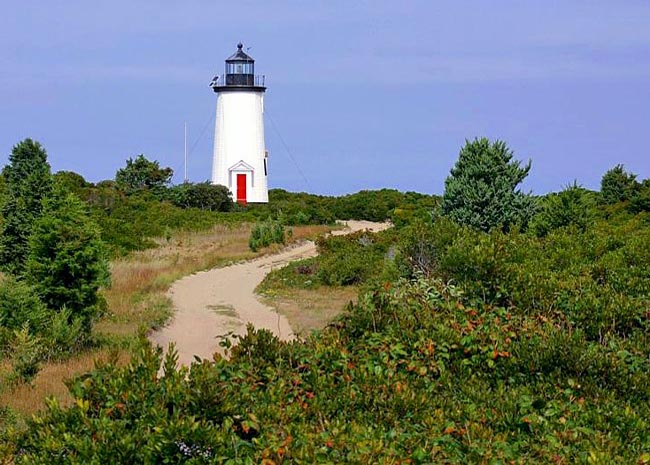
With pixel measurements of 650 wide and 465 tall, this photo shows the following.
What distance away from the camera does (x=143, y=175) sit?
4988 cm

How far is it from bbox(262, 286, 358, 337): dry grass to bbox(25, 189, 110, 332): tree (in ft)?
10.4

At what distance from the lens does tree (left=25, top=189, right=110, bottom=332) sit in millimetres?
11836

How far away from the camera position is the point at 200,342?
12.9 metres

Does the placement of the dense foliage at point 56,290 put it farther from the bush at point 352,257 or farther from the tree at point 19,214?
the bush at point 352,257

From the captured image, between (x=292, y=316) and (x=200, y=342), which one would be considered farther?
(x=292, y=316)

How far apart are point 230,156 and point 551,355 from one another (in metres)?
41.5

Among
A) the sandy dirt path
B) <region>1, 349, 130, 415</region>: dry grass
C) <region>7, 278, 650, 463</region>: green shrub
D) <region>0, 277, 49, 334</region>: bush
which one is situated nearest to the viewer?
<region>7, 278, 650, 463</region>: green shrub

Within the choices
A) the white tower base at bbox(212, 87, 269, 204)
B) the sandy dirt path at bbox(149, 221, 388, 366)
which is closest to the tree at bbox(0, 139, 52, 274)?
the sandy dirt path at bbox(149, 221, 388, 366)

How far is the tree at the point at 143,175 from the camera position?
163 feet

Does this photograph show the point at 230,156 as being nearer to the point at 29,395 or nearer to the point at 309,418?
the point at 29,395

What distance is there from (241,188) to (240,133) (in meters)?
2.79

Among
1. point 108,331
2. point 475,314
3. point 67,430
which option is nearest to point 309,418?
point 67,430

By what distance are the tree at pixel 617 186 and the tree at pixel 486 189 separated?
883 inches

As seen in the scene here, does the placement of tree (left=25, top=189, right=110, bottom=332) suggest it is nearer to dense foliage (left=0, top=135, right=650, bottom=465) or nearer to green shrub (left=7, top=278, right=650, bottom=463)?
dense foliage (left=0, top=135, right=650, bottom=465)
